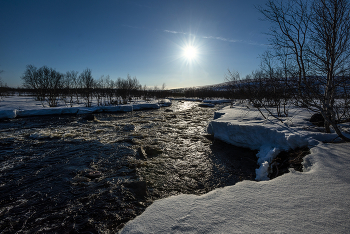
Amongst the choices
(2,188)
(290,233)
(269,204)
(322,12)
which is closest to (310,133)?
(322,12)

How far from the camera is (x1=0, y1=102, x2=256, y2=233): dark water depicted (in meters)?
2.44

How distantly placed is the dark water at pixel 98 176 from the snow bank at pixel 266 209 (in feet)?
3.04

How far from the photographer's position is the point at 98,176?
3662 millimetres

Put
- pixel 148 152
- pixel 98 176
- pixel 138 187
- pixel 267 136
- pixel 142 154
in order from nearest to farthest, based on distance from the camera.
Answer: pixel 138 187, pixel 98 176, pixel 267 136, pixel 142 154, pixel 148 152

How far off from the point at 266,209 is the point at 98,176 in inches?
144

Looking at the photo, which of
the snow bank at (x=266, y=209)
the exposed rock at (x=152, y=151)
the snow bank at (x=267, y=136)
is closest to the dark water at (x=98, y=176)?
the exposed rock at (x=152, y=151)

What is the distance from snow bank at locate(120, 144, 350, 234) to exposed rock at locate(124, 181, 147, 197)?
1.04 metres

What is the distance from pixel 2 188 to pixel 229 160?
571cm

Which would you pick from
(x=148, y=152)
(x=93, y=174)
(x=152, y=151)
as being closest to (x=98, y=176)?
(x=93, y=174)

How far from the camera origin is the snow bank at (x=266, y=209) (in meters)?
1.48

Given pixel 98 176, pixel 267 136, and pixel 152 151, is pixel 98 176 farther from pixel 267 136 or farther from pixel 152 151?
pixel 267 136

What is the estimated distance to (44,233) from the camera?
214 centimetres

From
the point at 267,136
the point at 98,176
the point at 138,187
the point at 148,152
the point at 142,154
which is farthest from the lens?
the point at 148,152

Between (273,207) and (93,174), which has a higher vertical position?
(273,207)
